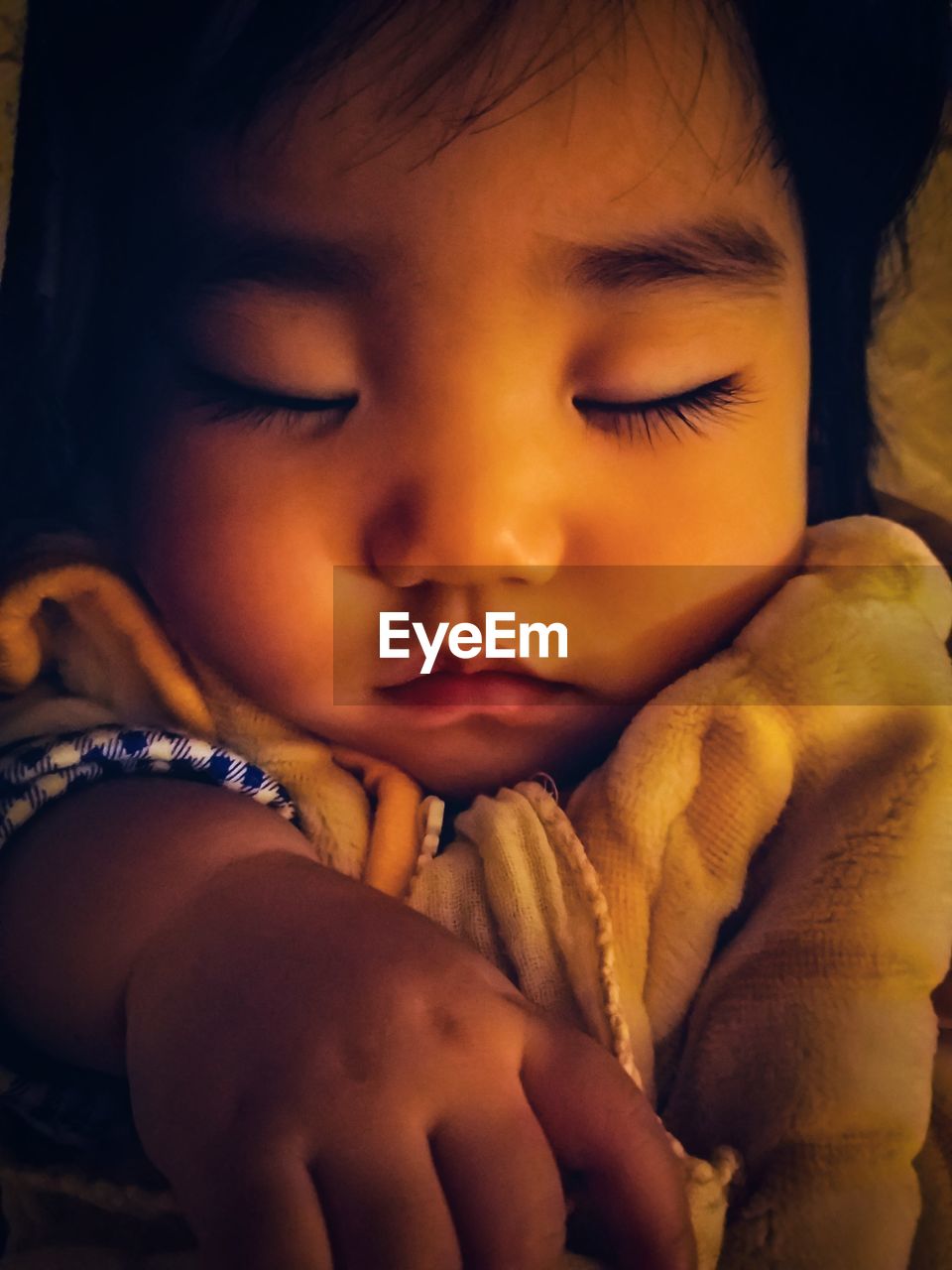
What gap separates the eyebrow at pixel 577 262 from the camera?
1.09ft

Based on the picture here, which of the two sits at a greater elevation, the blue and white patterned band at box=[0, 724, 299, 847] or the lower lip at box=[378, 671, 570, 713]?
the lower lip at box=[378, 671, 570, 713]

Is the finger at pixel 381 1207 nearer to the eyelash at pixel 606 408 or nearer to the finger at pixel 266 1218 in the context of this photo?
the finger at pixel 266 1218

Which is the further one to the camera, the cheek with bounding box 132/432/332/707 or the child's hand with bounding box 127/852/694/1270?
the cheek with bounding box 132/432/332/707

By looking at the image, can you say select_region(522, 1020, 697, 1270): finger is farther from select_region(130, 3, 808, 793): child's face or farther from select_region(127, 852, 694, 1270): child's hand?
select_region(130, 3, 808, 793): child's face

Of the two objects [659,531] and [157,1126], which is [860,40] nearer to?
[659,531]

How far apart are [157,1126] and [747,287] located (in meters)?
0.37

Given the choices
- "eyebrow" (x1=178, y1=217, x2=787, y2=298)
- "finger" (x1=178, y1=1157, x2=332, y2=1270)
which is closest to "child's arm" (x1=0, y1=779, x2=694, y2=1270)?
"finger" (x1=178, y1=1157, x2=332, y2=1270)

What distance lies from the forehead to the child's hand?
0.25 m

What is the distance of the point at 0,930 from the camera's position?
328 mm

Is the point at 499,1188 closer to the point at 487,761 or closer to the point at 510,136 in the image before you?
the point at 487,761

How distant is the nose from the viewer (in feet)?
1.09

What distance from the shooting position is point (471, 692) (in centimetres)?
38

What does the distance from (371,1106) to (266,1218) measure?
0.13ft

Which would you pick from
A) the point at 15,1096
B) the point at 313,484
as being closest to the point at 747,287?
the point at 313,484
